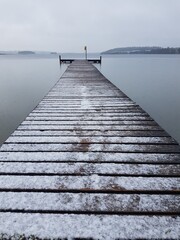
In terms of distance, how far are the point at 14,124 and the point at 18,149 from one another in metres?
6.90

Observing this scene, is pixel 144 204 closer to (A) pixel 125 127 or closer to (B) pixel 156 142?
(B) pixel 156 142

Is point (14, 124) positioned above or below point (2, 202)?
below

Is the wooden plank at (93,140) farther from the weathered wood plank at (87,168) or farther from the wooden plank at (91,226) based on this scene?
the wooden plank at (91,226)

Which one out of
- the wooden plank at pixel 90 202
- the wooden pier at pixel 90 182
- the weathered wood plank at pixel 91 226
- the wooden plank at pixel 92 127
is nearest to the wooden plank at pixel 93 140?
the wooden pier at pixel 90 182

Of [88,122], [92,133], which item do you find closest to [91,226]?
[92,133]

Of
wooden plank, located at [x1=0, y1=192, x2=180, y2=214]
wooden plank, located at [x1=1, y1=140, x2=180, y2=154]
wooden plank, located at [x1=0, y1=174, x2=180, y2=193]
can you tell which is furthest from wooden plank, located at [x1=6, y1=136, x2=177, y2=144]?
wooden plank, located at [x1=0, y1=192, x2=180, y2=214]

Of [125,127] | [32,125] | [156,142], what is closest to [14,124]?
[32,125]

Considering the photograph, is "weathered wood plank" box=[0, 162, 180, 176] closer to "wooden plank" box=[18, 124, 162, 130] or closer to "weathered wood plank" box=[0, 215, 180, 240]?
"weathered wood plank" box=[0, 215, 180, 240]

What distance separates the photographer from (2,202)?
221 cm

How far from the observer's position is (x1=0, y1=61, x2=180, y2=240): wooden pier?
1.95 m

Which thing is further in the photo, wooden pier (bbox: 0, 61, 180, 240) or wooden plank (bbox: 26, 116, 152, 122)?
wooden plank (bbox: 26, 116, 152, 122)

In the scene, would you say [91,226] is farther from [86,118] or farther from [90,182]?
[86,118]

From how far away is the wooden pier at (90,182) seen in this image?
76.8 inches

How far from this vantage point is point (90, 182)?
2.56 meters
